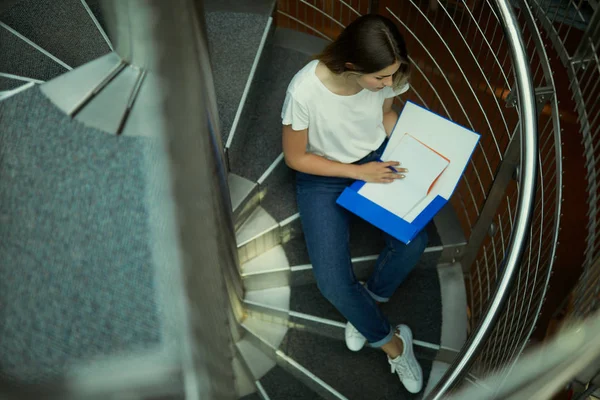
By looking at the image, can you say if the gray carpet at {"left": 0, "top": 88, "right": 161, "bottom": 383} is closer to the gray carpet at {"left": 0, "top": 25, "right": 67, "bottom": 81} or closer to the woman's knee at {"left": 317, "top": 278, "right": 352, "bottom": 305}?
the woman's knee at {"left": 317, "top": 278, "right": 352, "bottom": 305}

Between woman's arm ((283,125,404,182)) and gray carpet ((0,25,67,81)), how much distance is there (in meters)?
0.97

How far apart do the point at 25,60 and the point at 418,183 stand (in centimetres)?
157

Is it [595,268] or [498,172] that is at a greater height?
[498,172]

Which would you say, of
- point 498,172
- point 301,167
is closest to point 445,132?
point 498,172

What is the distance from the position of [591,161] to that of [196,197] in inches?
79.2

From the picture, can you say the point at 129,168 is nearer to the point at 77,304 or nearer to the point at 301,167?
the point at 77,304

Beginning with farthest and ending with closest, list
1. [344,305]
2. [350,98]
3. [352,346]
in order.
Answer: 1. [352,346]
2. [344,305]
3. [350,98]

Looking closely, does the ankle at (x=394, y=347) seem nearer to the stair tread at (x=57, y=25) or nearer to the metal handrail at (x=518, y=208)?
the metal handrail at (x=518, y=208)

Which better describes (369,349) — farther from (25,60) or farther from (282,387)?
(25,60)

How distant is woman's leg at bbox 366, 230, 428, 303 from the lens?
2219 millimetres

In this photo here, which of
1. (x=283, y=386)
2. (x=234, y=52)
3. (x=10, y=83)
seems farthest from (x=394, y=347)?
(x=10, y=83)

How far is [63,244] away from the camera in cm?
74

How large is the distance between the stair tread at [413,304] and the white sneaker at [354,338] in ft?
0.20

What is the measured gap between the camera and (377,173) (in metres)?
2.18
